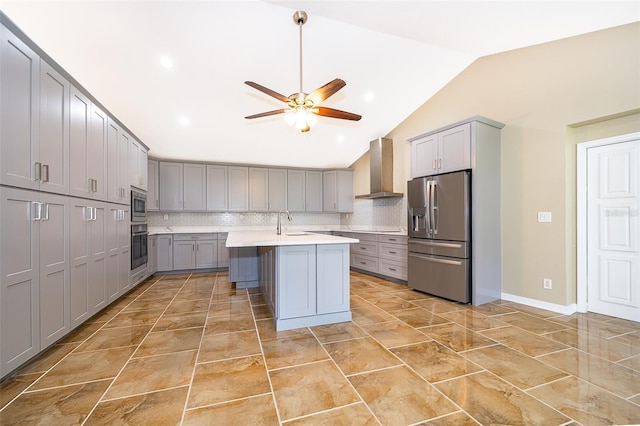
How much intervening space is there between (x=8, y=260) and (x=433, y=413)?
2.78 m

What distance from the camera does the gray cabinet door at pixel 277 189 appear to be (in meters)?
6.46

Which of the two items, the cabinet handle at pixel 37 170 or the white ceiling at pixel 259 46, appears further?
the white ceiling at pixel 259 46

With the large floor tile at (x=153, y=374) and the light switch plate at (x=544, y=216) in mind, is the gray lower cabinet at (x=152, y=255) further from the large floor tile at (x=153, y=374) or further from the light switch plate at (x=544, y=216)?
the light switch plate at (x=544, y=216)

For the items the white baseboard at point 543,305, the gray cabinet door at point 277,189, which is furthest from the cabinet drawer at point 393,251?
the gray cabinet door at point 277,189

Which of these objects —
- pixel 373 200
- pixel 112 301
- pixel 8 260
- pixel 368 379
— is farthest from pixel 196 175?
pixel 368 379

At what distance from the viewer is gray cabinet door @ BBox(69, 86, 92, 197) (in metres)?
2.50

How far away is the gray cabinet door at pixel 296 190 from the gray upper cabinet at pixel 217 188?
1446 mm

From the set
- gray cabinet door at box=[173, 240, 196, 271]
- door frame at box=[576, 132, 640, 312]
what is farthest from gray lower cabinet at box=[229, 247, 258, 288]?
door frame at box=[576, 132, 640, 312]

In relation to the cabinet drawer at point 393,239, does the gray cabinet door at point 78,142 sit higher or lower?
higher

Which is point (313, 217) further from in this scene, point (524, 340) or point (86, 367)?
point (86, 367)

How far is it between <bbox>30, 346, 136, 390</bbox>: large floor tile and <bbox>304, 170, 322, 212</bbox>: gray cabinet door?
4881 millimetres

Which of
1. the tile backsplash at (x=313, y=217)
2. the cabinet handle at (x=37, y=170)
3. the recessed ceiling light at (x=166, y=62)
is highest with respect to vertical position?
the recessed ceiling light at (x=166, y=62)

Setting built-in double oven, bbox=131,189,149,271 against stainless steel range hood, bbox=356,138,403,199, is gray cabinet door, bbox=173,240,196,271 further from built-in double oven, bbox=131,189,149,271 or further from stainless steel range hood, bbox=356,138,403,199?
stainless steel range hood, bbox=356,138,403,199

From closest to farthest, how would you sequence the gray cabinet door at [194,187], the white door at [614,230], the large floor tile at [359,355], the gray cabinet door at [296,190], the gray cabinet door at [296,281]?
the large floor tile at [359,355]
the gray cabinet door at [296,281]
the white door at [614,230]
the gray cabinet door at [194,187]
the gray cabinet door at [296,190]
